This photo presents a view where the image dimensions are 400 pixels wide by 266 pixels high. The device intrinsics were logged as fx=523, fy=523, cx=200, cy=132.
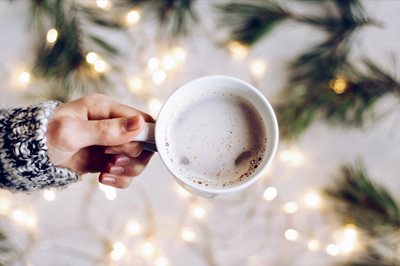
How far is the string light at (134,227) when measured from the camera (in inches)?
36.9

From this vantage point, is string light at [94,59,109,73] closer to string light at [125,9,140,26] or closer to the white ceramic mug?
string light at [125,9,140,26]

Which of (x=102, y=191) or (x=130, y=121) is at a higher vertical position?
(x=130, y=121)

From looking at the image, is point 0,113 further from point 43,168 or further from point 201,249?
point 201,249

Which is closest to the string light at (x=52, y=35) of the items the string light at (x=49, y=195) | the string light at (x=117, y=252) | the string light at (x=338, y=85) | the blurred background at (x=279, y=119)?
the blurred background at (x=279, y=119)

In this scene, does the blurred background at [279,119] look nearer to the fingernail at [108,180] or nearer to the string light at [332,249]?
the string light at [332,249]

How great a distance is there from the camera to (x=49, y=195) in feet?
3.07

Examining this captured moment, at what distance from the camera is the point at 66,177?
2.24 feet

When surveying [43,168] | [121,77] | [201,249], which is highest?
[43,168]

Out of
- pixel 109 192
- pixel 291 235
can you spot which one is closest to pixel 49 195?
pixel 109 192

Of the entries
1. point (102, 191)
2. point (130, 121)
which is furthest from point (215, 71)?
point (130, 121)

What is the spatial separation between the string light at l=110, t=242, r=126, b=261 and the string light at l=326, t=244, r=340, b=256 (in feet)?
1.20

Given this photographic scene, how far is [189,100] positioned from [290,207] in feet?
1.29

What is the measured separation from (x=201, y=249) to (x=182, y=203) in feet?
0.29

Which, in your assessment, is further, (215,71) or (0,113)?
Answer: (215,71)
